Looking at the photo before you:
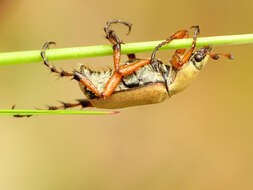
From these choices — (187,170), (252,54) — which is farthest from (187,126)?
(252,54)

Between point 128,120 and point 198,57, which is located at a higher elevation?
point 128,120

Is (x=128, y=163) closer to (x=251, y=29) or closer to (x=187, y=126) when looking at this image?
(x=187, y=126)

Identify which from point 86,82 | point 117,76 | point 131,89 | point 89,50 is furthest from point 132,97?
point 89,50

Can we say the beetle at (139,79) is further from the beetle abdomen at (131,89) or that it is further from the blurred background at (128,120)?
the blurred background at (128,120)

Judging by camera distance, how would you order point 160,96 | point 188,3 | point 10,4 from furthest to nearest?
point 188,3
point 10,4
point 160,96

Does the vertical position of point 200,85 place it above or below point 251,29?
below

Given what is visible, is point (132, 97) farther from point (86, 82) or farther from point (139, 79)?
point (86, 82)

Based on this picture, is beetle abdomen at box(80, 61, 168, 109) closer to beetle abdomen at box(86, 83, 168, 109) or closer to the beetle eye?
beetle abdomen at box(86, 83, 168, 109)
